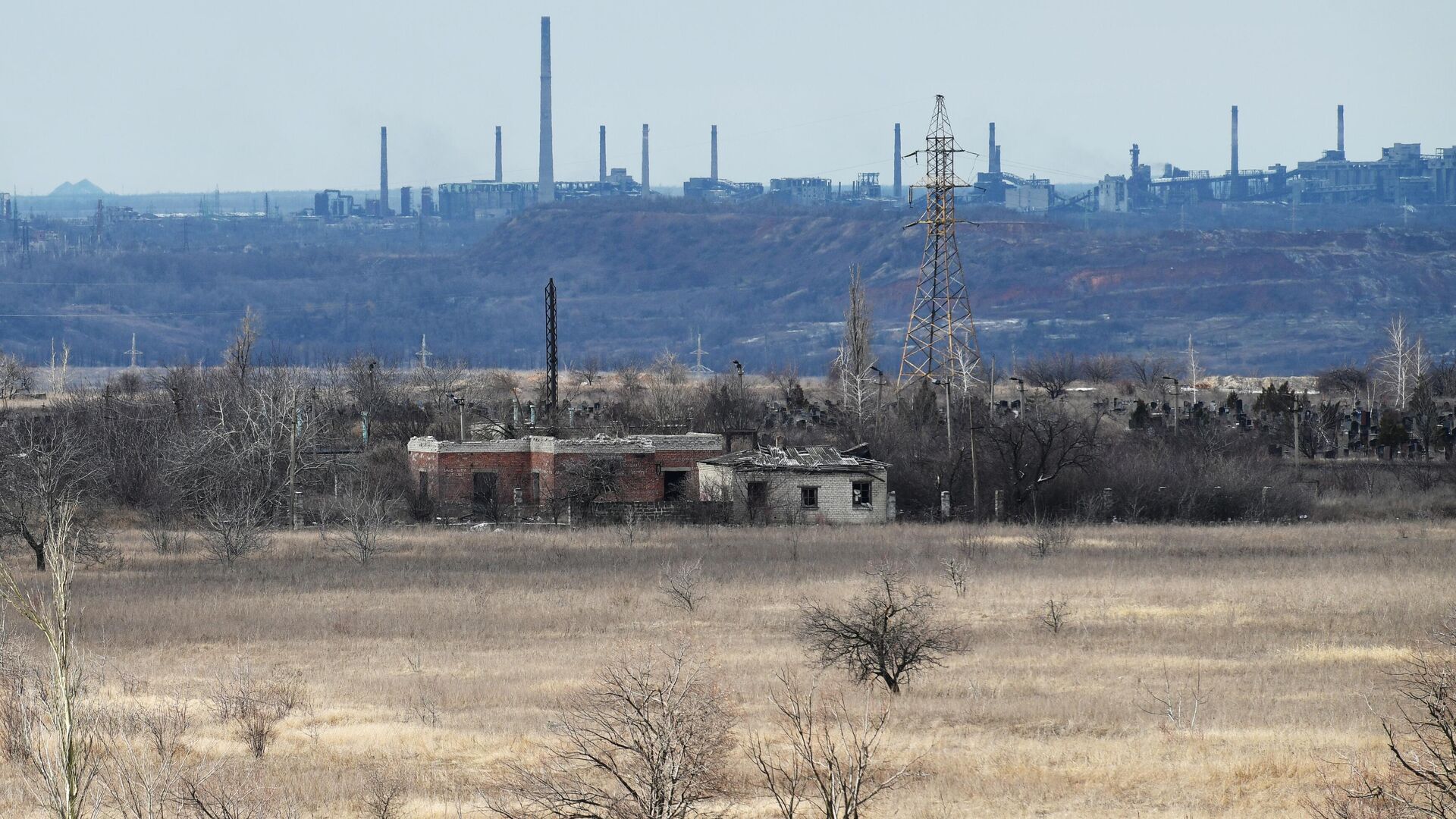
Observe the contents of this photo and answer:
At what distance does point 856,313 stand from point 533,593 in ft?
155

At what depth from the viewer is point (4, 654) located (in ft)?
59.3

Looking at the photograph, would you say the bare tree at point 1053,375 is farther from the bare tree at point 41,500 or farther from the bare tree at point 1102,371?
the bare tree at point 41,500

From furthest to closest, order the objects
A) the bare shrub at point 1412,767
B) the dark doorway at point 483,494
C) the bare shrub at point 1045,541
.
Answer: the dark doorway at point 483,494 → the bare shrub at point 1045,541 → the bare shrub at point 1412,767

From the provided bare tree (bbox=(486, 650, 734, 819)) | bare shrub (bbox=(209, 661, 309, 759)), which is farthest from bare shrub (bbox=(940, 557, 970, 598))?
bare shrub (bbox=(209, 661, 309, 759))

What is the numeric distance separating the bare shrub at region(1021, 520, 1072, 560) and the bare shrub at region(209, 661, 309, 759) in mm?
16866

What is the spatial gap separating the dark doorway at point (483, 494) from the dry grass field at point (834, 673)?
3.10 meters

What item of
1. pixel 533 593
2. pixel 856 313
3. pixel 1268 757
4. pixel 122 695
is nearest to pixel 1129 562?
pixel 533 593

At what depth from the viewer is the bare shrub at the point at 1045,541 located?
3531 centimetres

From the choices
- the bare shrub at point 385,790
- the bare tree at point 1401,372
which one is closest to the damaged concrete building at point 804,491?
the bare shrub at point 385,790

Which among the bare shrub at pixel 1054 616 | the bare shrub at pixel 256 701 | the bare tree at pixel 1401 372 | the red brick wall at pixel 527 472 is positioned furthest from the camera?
the bare tree at pixel 1401 372

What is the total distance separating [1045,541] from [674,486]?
12.5 metres

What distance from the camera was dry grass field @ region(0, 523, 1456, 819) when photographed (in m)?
16.8

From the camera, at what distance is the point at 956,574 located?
99.0 feet

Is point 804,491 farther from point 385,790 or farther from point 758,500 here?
point 385,790
